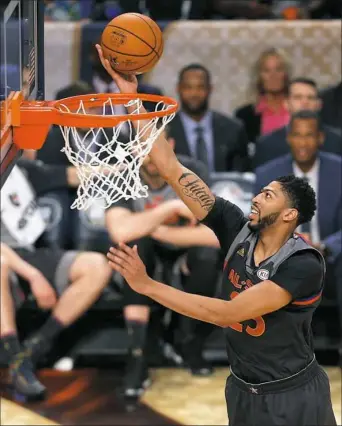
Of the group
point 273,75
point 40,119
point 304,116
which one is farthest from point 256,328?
point 273,75

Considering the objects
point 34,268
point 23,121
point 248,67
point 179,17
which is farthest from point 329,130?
point 23,121

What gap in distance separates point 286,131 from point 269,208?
2907 mm

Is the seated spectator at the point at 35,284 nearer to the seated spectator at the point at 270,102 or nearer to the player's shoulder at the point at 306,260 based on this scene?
the seated spectator at the point at 270,102

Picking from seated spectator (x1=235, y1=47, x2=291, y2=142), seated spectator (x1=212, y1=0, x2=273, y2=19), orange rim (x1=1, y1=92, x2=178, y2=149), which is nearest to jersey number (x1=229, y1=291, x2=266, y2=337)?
orange rim (x1=1, y1=92, x2=178, y2=149)

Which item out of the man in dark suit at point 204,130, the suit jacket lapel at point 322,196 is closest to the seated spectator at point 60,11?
the man in dark suit at point 204,130

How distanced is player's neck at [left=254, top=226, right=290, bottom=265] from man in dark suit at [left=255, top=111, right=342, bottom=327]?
220 centimetres

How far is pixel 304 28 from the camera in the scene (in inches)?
307

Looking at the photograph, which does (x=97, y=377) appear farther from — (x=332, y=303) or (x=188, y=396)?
(x=332, y=303)

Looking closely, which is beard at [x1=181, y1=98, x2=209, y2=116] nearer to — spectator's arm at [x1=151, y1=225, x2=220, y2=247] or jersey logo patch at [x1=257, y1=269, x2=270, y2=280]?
spectator's arm at [x1=151, y1=225, x2=220, y2=247]

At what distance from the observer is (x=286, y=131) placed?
22.6 feet

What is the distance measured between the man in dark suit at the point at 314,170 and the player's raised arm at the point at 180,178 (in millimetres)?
2127

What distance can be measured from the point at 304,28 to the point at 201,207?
3.95m

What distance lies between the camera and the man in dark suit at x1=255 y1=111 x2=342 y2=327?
6402 mm

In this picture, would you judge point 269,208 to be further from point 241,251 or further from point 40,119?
point 40,119
